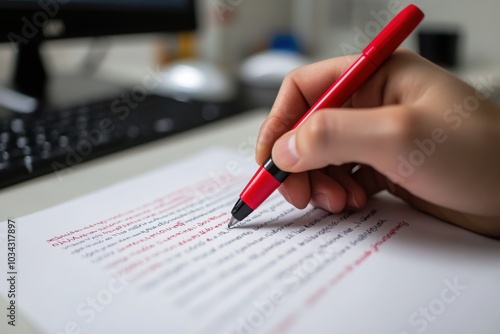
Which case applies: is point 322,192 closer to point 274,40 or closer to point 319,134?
point 319,134

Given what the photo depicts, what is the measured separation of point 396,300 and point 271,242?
10 centimetres

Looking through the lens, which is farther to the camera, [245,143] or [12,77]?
[12,77]

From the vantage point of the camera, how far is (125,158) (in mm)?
491

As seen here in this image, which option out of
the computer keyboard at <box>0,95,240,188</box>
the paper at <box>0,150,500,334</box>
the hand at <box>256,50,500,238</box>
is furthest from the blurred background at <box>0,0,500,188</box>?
the hand at <box>256,50,500,238</box>

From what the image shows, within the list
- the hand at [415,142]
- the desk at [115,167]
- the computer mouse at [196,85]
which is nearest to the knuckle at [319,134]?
the hand at [415,142]

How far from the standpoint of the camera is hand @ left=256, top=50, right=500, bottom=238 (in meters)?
0.28

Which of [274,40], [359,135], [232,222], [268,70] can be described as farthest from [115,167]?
[274,40]

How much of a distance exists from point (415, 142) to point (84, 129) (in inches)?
15.1

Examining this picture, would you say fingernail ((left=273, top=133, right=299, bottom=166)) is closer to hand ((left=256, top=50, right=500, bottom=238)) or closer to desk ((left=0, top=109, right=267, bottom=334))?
hand ((left=256, top=50, right=500, bottom=238))

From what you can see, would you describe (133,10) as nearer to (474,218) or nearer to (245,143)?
(245,143)

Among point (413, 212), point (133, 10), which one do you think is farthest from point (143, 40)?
point (413, 212)

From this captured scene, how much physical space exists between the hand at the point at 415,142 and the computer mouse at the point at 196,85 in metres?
0.39

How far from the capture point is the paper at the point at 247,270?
0.80 ft

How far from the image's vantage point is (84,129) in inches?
20.1
